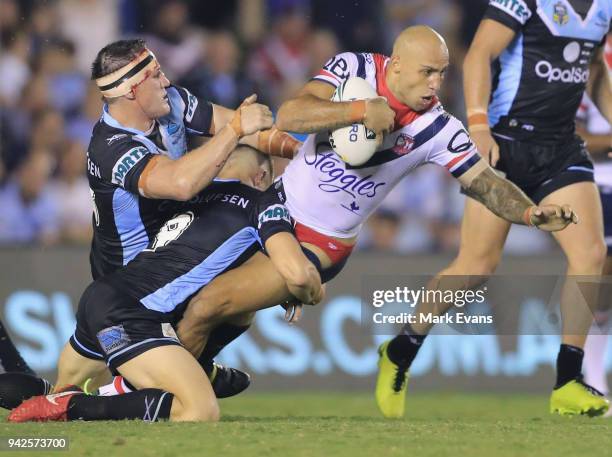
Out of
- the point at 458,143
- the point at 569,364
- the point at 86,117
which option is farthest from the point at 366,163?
the point at 86,117

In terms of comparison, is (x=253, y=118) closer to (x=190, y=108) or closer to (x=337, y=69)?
(x=337, y=69)

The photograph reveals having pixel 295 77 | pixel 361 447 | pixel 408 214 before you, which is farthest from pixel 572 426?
pixel 295 77

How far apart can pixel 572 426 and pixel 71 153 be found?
20.9 feet

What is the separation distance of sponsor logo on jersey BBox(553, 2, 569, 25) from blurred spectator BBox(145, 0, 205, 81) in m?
5.11

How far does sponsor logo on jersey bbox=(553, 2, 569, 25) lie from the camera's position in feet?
24.1

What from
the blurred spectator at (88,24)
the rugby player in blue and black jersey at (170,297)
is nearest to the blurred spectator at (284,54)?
the blurred spectator at (88,24)

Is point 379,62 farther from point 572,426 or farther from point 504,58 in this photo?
point 572,426

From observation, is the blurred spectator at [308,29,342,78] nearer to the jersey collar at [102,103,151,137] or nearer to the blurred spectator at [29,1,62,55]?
the blurred spectator at [29,1,62,55]

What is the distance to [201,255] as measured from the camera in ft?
22.5

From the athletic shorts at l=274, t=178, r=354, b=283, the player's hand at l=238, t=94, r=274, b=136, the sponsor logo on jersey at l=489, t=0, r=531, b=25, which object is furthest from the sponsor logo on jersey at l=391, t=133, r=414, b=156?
the sponsor logo on jersey at l=489, t=0, r=531, b=25

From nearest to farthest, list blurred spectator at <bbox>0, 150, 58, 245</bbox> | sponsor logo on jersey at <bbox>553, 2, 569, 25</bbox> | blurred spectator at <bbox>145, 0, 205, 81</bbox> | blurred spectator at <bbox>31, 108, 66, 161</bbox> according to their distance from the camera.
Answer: sponsor logo on jersey at <bbox>553, 2, 569, 25</bbox>, blurred spectator at <bbox>0, 150, 58, 245</bbox>, blurred spectator at <bbox>31, 108, 66, 161</bbox>, blurred spectator at <bbox>145, 0, 205, 81</bbox>

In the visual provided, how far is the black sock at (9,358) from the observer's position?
759 cm

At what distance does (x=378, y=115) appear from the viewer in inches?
243

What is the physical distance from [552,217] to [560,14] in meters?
1.61
